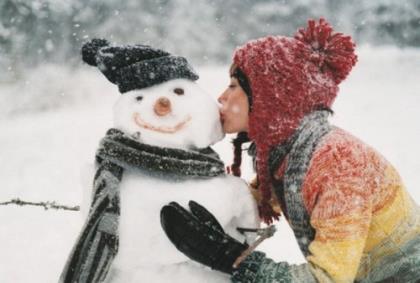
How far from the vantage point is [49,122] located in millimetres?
3992

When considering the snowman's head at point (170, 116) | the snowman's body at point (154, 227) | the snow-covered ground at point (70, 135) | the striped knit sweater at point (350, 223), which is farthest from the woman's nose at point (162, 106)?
the snow-covered ground at point (70, 135)

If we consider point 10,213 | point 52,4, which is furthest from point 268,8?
point 10,213

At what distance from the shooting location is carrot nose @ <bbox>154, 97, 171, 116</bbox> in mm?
1354

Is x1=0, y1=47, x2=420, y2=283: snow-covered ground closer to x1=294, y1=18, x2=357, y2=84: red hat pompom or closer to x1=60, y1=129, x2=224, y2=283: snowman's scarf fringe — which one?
x1=60, y1=129, x2=224, y2=283: snowman's scarf fringe

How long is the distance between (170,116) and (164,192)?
0.19 metres

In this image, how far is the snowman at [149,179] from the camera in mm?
1298

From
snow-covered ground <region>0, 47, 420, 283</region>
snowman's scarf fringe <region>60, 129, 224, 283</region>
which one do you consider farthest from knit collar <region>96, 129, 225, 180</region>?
snow-covered ground <region>0, 47, 420, 283</region>

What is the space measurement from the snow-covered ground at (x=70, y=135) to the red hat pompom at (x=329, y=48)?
124 cm

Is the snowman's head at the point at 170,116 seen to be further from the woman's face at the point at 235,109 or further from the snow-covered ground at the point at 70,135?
the snow-covered ground at the point at 70,135

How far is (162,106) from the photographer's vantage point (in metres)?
1.36

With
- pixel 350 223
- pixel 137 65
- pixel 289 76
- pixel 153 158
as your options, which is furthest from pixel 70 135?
pixel 350 223

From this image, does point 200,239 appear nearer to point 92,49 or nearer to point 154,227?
point 154,227

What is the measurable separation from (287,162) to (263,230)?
0.16 metres

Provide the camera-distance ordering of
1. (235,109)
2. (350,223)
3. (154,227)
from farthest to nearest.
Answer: (235,109) < (154,227) < (350,223)
